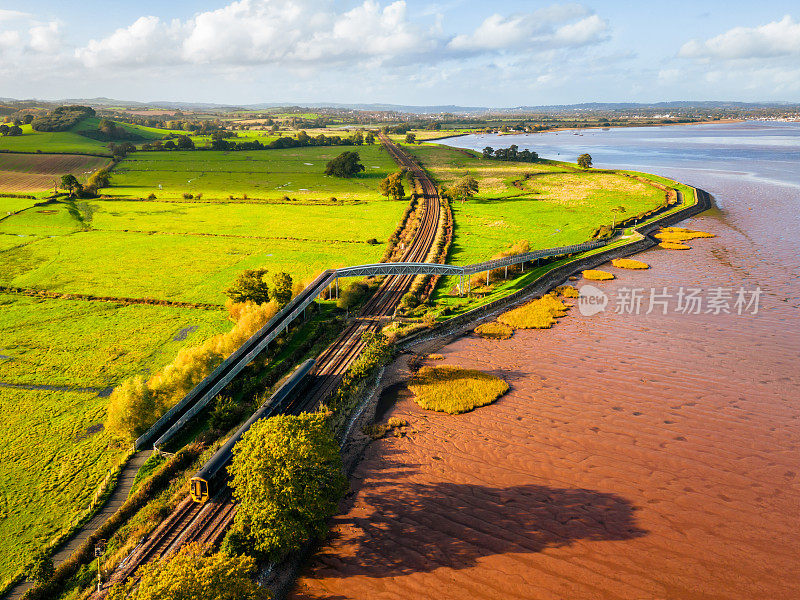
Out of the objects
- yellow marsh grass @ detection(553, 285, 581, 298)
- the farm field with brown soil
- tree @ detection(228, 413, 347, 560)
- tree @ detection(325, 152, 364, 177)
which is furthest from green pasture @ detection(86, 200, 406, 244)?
tree @ detection(228, 413, 347, 560)

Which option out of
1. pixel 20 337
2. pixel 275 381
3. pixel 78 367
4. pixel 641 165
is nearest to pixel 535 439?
pixel 275 381

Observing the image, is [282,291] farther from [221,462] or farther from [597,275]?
[597,275]

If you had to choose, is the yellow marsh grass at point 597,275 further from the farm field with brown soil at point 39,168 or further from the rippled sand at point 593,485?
the farm field with brown soil at point 39,168

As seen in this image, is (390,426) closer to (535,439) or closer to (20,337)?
(535,439)

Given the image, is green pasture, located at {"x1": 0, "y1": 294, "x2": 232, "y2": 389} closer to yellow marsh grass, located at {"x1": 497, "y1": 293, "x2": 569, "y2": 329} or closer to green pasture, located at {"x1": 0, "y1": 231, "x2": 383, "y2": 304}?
green pasture, located at {"x1": 0, "y1": 231, "x2": 383, "y2": 304}

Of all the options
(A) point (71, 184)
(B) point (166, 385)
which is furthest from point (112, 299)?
(A) point (71, 184)

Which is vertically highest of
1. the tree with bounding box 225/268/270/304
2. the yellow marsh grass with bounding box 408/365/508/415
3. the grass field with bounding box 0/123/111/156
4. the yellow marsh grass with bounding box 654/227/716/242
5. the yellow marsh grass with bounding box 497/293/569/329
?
the grass field with bounding box 0/123/111/156
